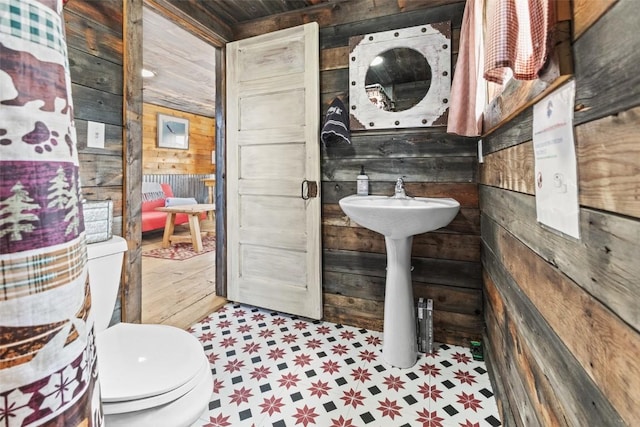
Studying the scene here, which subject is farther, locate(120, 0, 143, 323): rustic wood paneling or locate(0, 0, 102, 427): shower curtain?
locate(120, 0, 143, 323): rustic wood paneling

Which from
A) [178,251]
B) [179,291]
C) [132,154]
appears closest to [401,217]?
[132,154]

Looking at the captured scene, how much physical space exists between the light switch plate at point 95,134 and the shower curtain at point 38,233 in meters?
1.18

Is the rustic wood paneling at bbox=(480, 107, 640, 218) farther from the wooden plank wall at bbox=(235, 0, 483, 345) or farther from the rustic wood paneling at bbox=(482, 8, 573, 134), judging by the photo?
the wooden plank wall at bbox=(235, 0, 483, 345)

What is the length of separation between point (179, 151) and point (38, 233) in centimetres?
611

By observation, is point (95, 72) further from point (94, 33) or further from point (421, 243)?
point (421, 243)

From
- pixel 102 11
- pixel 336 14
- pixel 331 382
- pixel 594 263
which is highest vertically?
pixel 336 14

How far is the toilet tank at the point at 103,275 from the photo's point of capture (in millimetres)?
1183

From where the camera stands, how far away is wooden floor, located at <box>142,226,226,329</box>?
221cm

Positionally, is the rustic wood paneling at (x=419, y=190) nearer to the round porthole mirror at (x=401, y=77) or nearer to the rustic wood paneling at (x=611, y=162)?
the round porthole mirror at (x=401, y=77)

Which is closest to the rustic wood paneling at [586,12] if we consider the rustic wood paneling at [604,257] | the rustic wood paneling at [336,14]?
the rustic wood paneling at [604,257]

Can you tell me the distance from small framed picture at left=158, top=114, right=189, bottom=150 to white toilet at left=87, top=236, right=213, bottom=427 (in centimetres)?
483

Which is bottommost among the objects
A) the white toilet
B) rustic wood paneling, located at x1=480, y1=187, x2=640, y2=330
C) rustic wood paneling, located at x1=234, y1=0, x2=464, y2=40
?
the white toilet

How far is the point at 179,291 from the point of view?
2686 millimetres

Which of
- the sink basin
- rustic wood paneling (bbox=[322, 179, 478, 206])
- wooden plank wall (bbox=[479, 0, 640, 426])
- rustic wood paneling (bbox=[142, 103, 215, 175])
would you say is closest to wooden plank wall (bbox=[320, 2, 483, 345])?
rustic wood paneling (bbox=[322, 179, 478, 206])
